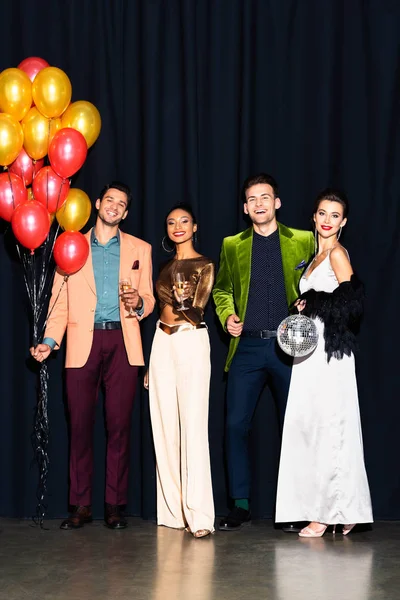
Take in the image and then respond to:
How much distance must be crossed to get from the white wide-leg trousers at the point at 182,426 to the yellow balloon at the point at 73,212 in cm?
72

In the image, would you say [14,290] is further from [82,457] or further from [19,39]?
[19,39]

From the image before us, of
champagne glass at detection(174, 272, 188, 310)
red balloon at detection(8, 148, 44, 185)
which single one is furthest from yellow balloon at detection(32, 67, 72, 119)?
champagne glass at detection(174, 272, 188, 310)

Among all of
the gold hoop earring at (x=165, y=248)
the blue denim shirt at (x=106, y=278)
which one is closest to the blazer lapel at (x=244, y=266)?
the gold hoop earring at (x=165, y=248)

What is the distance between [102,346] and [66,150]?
1039mm

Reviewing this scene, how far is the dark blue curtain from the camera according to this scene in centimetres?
499

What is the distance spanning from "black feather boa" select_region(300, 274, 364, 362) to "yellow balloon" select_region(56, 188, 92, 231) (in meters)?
1.21

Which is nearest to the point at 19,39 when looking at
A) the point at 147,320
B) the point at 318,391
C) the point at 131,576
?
the point at 147,320

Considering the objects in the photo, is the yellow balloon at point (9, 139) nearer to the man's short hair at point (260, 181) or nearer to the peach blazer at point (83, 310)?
the peach blazer at point (83, 310)

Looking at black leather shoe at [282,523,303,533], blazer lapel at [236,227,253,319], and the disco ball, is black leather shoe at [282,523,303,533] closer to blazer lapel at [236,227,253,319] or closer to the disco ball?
the disco ball

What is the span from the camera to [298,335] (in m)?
4.14

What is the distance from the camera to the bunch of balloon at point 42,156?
14.3 ft

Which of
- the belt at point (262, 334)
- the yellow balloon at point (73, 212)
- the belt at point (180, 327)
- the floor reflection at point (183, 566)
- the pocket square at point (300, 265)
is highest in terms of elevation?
the yellow balloon at point (73, 212)

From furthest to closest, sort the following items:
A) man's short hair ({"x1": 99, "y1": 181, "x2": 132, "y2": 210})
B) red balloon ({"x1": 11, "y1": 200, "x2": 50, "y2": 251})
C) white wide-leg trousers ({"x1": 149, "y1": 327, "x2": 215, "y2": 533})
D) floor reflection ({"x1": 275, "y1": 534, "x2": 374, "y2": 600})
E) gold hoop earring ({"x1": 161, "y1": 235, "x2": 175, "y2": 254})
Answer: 1. gold hoop earring ({"x1": 161, "y1": 235, "x2": 175, "y2": 254})
2. man's short hair ({"x1": 99, "y1": 181, "x2": 132, "y2": 210})
3. white wide-leg trousers ({"x1": 149, "y1": 327, "x2": 215, "y2": 533})
4. red balloon ({"x1": 11, "y1": 200, "x2": 50, "y2": 251})
5. floor reflection ({"x1": 275, "y1": 534, "x2": 374, "y2": 600})

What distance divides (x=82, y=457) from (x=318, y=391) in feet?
4.27
